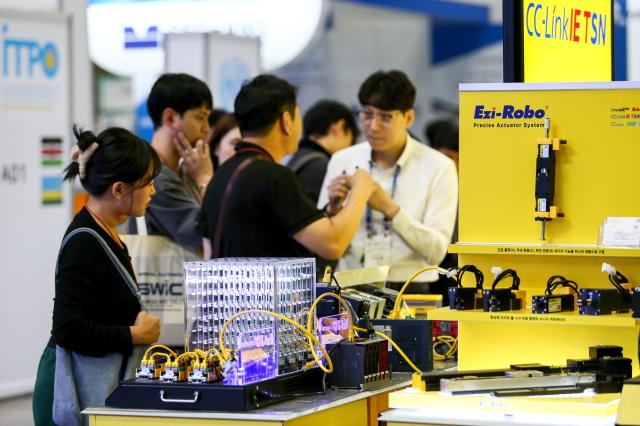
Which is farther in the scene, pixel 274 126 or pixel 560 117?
pixel 274 126

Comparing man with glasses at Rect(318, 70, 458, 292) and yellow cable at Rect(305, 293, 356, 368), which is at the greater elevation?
man with glasses at Rect(318, 70, 458, 292)

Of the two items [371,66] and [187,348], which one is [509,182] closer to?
[187,348]

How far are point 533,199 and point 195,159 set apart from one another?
6.36ft

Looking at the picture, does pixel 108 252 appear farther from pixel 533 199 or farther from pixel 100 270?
pixel 533 199

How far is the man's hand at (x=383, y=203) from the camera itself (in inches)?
183

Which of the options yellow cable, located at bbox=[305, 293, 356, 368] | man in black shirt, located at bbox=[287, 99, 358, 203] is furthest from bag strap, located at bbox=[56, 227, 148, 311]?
man in black shirt, located at bbox=[287, 99, 358, 203]

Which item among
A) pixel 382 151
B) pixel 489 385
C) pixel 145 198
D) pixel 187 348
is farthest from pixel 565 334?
pixel 382 151

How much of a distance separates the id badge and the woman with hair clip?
1.32 metres

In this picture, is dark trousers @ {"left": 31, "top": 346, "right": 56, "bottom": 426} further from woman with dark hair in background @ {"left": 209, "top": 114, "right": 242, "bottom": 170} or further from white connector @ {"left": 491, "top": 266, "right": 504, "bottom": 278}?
woman with dark hair in background @ {"left": 209, "top": 114, "right": 242, "bottom": 170}

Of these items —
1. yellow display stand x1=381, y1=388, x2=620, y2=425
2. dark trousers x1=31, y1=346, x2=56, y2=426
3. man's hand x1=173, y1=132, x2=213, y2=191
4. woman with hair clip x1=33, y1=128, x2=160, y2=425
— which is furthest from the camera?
man's hand x1=173, y1=132, x2=213, y2=191

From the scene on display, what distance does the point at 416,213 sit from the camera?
4852 millimetres

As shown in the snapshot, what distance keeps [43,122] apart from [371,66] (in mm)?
7959

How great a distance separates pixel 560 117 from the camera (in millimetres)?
3250

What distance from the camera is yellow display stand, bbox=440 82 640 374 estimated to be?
320 centimetres
